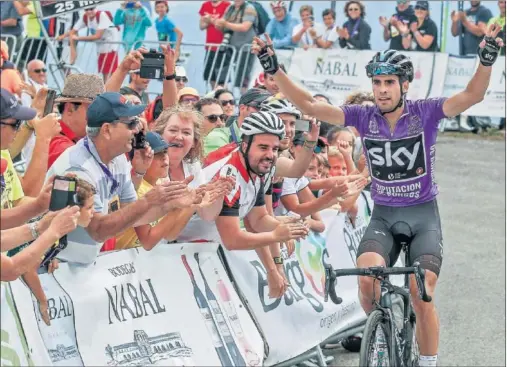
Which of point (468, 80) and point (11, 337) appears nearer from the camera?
point (11, 337)

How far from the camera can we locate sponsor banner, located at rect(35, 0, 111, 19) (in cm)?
1322

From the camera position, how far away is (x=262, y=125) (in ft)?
25.1

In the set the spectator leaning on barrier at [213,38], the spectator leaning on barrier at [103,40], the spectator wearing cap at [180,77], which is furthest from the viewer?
the spectator leaning on barrier at [213,38]

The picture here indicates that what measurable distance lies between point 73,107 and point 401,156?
2.56m

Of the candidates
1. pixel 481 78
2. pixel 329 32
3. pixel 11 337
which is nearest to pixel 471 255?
pixel 481 78

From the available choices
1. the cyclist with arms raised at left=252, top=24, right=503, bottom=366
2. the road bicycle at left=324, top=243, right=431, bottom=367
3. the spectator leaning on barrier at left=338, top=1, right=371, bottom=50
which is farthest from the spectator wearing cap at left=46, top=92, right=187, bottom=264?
the spectator leaning on barrier at left=338, top=1, right=371, bottom=50

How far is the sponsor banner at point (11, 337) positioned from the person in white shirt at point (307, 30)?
15011 millimetres

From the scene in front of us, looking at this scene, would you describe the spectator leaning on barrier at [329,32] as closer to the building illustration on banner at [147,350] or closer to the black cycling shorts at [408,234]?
the black cycling shorts at [408,234]

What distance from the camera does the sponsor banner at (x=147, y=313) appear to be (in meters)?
6.03

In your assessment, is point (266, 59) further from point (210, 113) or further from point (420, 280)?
point (210, 113)

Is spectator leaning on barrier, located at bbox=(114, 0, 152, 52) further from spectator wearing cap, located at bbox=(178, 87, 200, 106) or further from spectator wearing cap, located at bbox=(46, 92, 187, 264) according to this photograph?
spectator wearing cap, located at bbox=(46, 92, 187, 264)

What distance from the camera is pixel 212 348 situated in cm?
700

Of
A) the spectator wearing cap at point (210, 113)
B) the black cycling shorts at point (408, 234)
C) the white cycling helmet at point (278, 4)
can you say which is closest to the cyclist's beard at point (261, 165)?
the black cycling shorts at point (408, 234)

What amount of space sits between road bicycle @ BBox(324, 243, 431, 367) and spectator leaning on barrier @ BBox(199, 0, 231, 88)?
11.4 meters
